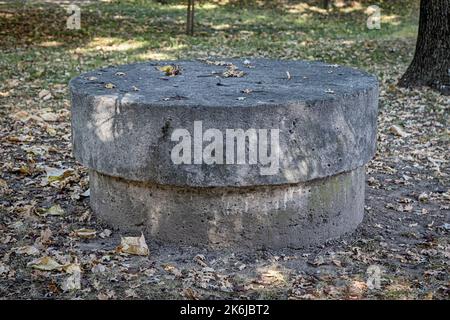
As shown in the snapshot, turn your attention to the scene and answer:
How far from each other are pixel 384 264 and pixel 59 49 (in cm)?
941

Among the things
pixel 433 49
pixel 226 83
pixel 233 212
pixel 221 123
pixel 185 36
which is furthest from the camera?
pixel 185 36

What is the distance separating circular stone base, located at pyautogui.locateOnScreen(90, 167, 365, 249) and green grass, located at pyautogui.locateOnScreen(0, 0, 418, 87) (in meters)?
5.78

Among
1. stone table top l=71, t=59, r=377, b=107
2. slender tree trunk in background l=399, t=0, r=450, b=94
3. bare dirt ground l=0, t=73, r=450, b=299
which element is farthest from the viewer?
slender tree trunk in background l=399, t=0, r=450, b=94

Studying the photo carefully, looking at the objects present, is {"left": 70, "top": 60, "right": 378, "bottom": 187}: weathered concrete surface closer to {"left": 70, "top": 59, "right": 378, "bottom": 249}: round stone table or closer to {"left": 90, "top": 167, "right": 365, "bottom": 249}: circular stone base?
{"left": 70, "top": 59, "right": 378, "bottom": 249}: round stone table

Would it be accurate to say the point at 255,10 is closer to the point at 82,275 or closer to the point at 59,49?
the point at 59,49

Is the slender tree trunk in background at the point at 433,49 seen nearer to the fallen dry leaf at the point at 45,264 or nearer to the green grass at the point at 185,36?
the green grass at the point at 185,36

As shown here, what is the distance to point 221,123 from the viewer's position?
4.48 meters

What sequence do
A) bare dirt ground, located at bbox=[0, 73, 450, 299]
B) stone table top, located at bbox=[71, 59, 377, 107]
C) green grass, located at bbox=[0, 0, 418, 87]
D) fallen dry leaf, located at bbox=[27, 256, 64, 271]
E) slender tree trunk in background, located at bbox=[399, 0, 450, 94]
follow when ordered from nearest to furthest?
bare dirt ground, located at bbox=[0, 73, 450, 299]
fallen dry leaf, located at bbox=[27, 256, 64, 271]
stone table top, located at bbox=[71, 59, 377, 107]
slender tree trunk in background, located at bbox=[399, 0, 450, 94]
green grass, located at bbox=[0, 0, 418, 87]

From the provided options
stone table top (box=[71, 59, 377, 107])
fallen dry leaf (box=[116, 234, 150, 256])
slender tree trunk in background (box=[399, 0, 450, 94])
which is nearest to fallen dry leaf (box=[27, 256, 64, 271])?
fallen dry leaf (box=[116, 234, 150, 256])

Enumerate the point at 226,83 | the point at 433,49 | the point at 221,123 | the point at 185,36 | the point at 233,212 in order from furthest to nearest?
1. the point at 185,36
2. the point at 433,49
3. the point at 226,83
4. the point at 233,212
5. the point at 221,123

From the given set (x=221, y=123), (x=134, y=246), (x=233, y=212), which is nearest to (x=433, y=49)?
(x=233, y=212)

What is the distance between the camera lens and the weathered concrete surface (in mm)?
4523

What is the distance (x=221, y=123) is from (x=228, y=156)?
0.21m

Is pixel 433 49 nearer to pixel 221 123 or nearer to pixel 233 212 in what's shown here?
pixel 233 212
